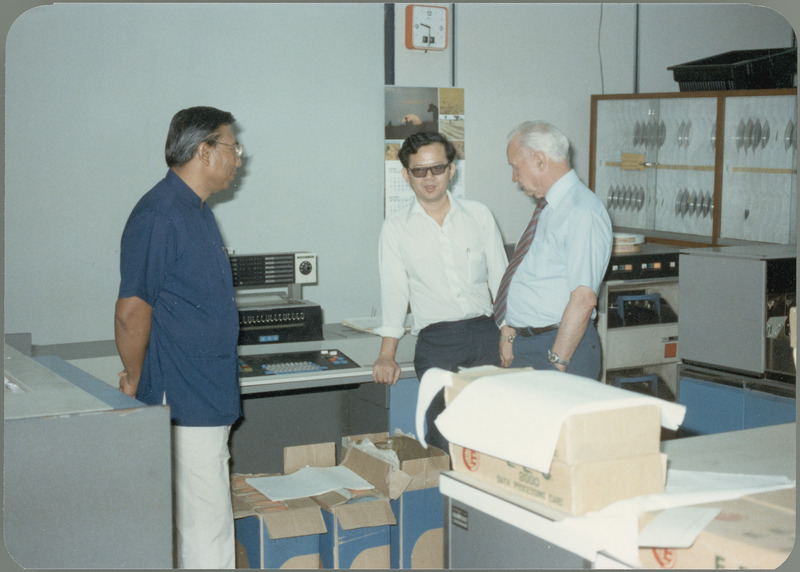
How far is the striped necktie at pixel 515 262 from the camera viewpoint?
3.01 m

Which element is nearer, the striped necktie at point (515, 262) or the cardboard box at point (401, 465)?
the striped necktie at point (515, 262)

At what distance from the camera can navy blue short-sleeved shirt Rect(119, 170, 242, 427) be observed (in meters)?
2.42

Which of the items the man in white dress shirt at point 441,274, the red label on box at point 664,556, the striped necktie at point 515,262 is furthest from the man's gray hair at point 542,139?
the red label on box at point 664,556

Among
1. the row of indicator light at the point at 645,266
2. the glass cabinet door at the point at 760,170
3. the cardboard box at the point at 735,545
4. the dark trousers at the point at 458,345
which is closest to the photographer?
the cardboard box at the point at 735,545

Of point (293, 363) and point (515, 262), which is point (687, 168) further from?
point (293, 363)

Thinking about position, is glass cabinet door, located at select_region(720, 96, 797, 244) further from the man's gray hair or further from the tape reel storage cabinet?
the man's gray hair

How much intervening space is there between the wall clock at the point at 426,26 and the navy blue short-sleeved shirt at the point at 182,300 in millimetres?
1780

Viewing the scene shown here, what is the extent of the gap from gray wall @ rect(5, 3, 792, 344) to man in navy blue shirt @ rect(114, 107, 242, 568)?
1040 mm

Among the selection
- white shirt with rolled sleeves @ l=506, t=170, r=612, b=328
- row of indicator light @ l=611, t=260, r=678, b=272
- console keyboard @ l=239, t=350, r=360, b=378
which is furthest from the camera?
row of indicator light @ l=611, t=260, r=678, b=272

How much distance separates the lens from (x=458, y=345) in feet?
10.2

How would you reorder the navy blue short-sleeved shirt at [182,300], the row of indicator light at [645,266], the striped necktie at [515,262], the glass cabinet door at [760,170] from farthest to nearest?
the row of indicator light at [645,266] < the glass cabinet door at [760,170] < the striped necktie at [515,262] < the navy blue short-sleeved shirt at [182,300]

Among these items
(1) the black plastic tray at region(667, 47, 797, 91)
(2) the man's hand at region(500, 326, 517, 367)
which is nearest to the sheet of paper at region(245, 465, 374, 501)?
(2) the man's hand at region(500, 326, 517, 367)

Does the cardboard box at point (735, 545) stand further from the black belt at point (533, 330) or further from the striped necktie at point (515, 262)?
the striped necktie at point (515, 262)

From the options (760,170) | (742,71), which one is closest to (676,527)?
(760,170)
